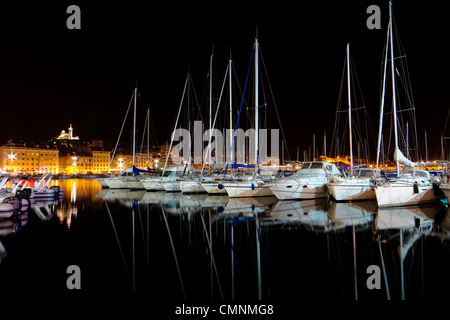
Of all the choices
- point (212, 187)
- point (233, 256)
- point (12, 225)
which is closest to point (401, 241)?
point (233, 256)

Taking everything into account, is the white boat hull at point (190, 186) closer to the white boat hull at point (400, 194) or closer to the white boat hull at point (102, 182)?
the white boat hull at point (102, 182)

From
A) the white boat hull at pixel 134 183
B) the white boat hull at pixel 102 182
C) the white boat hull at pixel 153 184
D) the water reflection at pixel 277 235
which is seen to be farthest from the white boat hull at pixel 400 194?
the white boat hull at pixel 102 182

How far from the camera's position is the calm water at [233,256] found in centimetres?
730

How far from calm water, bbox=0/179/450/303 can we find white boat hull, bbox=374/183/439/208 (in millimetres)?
2410

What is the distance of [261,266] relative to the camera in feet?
29.1

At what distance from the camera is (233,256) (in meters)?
9.84

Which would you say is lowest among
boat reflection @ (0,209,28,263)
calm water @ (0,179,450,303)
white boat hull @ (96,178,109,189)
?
calm water @ (0,179,450,303)

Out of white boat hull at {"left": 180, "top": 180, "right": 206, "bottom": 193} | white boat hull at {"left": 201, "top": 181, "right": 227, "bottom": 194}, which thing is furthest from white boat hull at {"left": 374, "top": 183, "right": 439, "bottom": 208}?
white boat hull at {"left": 180, "top": 180, "right": 206, "bottom": 193}

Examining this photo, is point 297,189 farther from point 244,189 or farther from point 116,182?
point 116,182

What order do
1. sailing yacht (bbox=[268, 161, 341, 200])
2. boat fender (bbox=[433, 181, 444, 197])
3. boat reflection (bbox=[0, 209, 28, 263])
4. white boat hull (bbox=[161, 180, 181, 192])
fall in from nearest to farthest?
1. boat reflection (bbox=[0, 209, 28, 263])
2. boat fender (bbox=[433, 181, 444, 197])
3. sailing yacht (bbox=[268, 161, 341, 200])
4. white boat hull (bbox=[161, 180, 181, 192])

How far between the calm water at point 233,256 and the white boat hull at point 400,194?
2.41 meters

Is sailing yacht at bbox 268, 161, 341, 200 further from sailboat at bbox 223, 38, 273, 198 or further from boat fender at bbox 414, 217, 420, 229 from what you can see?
boat fender at bbox 414, 217, 420, 229

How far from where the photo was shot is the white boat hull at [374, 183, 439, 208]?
19.2 m

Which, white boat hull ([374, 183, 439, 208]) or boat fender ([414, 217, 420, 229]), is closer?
boat fender ([414, 217, 420, 229])
